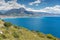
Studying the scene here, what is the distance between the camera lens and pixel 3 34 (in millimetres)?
15328

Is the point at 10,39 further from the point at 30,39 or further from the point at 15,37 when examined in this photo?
the point at 30,39

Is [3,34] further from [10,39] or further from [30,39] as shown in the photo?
[30,39]

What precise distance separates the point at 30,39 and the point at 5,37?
2.21 metres

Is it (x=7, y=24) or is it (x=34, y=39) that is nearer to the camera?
(x=34, y=39)

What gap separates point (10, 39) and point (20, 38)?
0.91 meters

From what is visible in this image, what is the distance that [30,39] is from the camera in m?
15.8

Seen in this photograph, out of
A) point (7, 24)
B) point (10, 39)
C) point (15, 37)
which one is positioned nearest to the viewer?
point (10, 39)

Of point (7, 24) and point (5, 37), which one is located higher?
point (7, 24)

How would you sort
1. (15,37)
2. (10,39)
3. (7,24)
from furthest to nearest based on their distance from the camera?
(7,24) < (15,37) < (10,39)

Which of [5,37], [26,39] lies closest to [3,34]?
[5,37]

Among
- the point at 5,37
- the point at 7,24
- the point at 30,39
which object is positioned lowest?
the point at 5,37

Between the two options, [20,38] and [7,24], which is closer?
[20,38]

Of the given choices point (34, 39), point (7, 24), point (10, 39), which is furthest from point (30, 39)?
point (7, 24)

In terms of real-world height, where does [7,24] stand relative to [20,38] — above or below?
above
